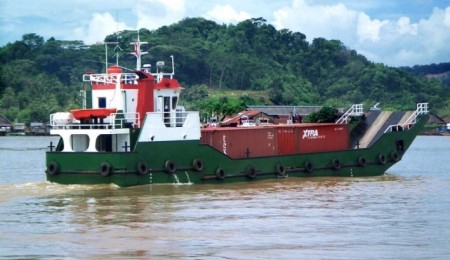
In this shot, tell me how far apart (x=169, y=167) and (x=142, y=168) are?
1.01 meters

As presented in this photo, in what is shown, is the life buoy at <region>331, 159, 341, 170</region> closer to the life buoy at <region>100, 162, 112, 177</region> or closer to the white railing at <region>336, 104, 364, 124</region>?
the white railing at <region>336, 104, 364, 124</region>

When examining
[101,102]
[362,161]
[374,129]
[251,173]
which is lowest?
[251,173]

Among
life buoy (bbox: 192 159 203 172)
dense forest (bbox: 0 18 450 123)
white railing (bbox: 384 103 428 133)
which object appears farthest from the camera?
dense forest (bbox: 0 18 450 123)

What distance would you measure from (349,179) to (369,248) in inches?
582

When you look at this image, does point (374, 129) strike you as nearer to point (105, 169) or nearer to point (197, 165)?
point (197, 165)

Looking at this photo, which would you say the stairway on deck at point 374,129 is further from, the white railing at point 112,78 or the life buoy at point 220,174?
the white railing at point 112,78

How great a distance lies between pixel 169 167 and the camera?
2825cm

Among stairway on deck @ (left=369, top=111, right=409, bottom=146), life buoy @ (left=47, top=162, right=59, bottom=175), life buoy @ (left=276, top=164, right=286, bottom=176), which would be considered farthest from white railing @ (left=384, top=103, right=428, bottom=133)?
life buoy @ (left=47, top=162, right=59, bottom=175)

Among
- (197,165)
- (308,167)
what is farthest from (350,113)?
(197,165)

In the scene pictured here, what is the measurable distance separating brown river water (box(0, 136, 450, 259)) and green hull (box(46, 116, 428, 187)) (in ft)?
1.05

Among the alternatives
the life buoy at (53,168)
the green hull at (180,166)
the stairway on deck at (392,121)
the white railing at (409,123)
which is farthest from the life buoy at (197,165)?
the white railing at (409,123)

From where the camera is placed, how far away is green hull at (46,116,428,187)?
27.2m

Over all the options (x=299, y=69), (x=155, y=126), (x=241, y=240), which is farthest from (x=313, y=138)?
(x=299, y=69)

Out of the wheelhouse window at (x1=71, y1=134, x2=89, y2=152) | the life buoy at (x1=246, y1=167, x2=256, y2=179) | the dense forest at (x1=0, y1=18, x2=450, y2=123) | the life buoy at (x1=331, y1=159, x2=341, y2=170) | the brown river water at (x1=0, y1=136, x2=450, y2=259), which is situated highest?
the dense forest at (x1=0, y1=18, x2=450, y2=123)
